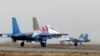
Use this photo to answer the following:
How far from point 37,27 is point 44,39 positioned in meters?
5.04

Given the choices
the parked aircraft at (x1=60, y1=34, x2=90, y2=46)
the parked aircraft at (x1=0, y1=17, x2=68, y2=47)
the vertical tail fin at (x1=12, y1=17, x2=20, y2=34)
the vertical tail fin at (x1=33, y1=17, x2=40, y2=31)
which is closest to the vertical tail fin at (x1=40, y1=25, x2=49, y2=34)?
the parked aircraft at (x1=0, y1=17, x2=68, y2=47)

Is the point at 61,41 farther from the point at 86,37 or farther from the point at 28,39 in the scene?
the point at 28,39

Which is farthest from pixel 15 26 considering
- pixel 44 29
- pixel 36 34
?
pixel 44 29

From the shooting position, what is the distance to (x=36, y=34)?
7762cm

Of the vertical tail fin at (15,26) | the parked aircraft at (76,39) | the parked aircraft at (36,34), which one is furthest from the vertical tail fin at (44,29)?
Answer: the parked aircraft at (76,39)

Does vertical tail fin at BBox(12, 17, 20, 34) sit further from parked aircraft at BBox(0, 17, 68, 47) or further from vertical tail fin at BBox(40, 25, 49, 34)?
vertical tail fin at BBox(40, 25, 49, 34)

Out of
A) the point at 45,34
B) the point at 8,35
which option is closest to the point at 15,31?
the point at 8,35

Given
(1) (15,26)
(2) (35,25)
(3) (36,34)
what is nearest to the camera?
(3) (36,34)

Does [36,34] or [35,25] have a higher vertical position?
[35,25]

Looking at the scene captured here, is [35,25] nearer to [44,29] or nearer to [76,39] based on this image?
[44,29]

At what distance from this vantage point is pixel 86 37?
128375 millimetres

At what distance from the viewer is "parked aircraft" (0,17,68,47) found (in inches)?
2931

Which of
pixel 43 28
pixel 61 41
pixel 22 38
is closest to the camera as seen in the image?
pixel 22 38

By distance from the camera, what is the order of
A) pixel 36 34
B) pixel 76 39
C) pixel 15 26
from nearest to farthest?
pixel 36 34 → pixel 15 26 → pixel 76 39
